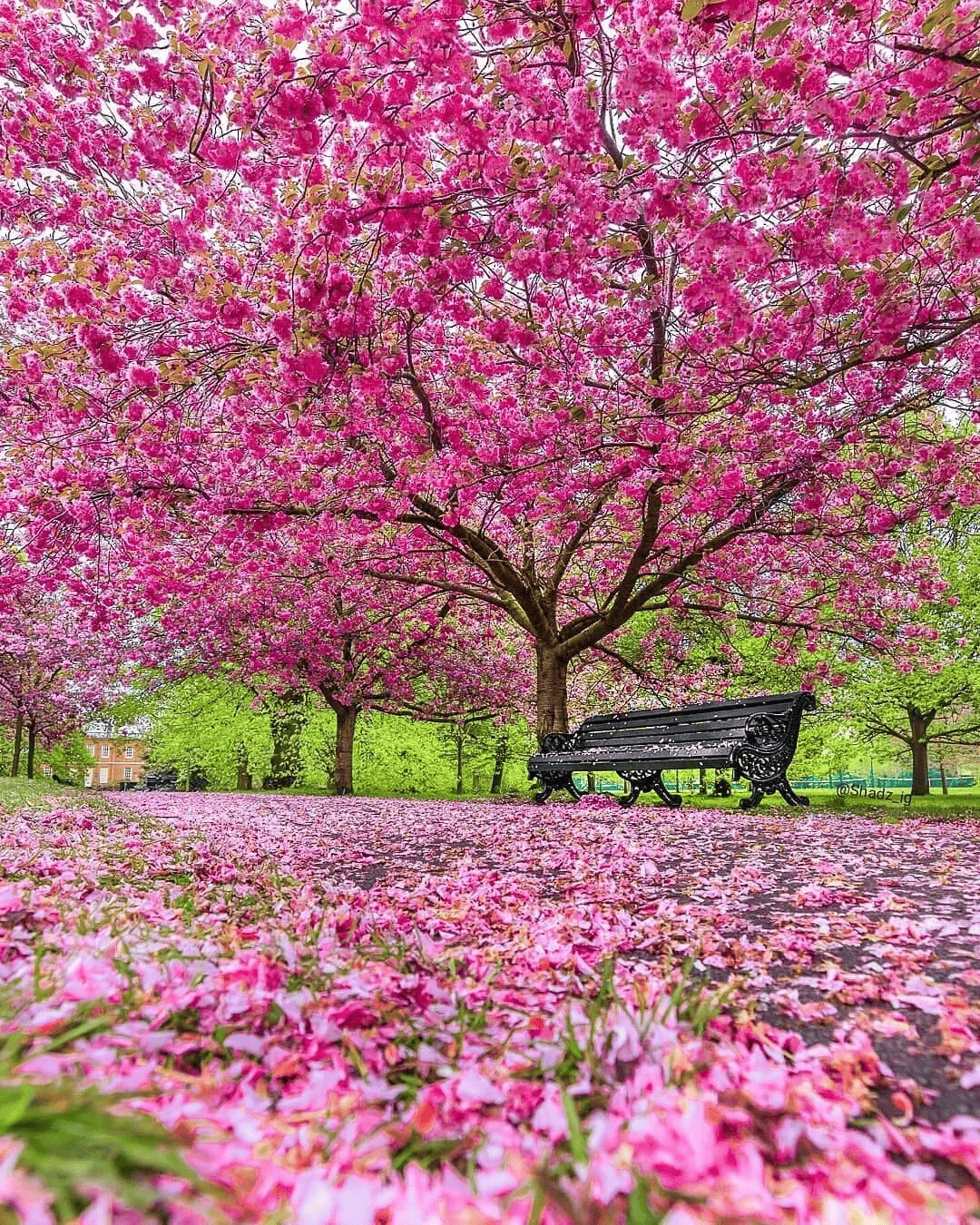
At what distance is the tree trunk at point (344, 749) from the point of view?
21.4m

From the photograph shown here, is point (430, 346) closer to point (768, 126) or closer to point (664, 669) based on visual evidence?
point (768, 126)

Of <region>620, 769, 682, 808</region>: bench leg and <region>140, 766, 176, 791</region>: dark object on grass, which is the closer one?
<region>620, 769, 682, 808</region>: bench leg

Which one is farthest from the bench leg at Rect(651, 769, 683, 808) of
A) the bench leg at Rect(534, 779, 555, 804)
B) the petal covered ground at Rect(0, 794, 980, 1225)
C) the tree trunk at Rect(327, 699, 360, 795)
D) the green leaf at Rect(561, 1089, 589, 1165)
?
the tree trunk at Rect(327, 699, 360, 795)

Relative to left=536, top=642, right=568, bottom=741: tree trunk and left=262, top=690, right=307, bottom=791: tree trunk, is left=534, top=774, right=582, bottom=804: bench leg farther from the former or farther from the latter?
left=262, top=690, right=307, bottom=791: tree trunk

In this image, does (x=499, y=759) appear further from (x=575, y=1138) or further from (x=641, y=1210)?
(x=641, y=1210)

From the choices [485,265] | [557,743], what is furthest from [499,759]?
[485,265]

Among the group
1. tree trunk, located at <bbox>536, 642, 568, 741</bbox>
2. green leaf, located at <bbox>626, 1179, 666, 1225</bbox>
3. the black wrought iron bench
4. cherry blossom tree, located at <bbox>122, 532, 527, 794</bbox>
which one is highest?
cherry blossom tree, located at <bbox>122, 532, 527, 794</bbox>

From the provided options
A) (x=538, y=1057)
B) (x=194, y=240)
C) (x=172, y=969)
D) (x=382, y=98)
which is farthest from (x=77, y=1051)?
(x=194, y=240)

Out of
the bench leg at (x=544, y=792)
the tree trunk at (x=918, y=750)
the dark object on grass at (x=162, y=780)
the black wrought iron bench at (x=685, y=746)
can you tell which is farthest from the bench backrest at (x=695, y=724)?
the dark object on grass at (x=162, y=780)

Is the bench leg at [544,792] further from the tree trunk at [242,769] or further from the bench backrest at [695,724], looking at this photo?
the tree trunk at [242,769]

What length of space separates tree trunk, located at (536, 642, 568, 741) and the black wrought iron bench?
27 cm

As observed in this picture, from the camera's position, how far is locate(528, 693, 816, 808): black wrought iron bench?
10.0m

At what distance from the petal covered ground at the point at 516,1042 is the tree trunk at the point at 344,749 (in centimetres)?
1690

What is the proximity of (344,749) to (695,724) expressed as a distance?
506 inches
